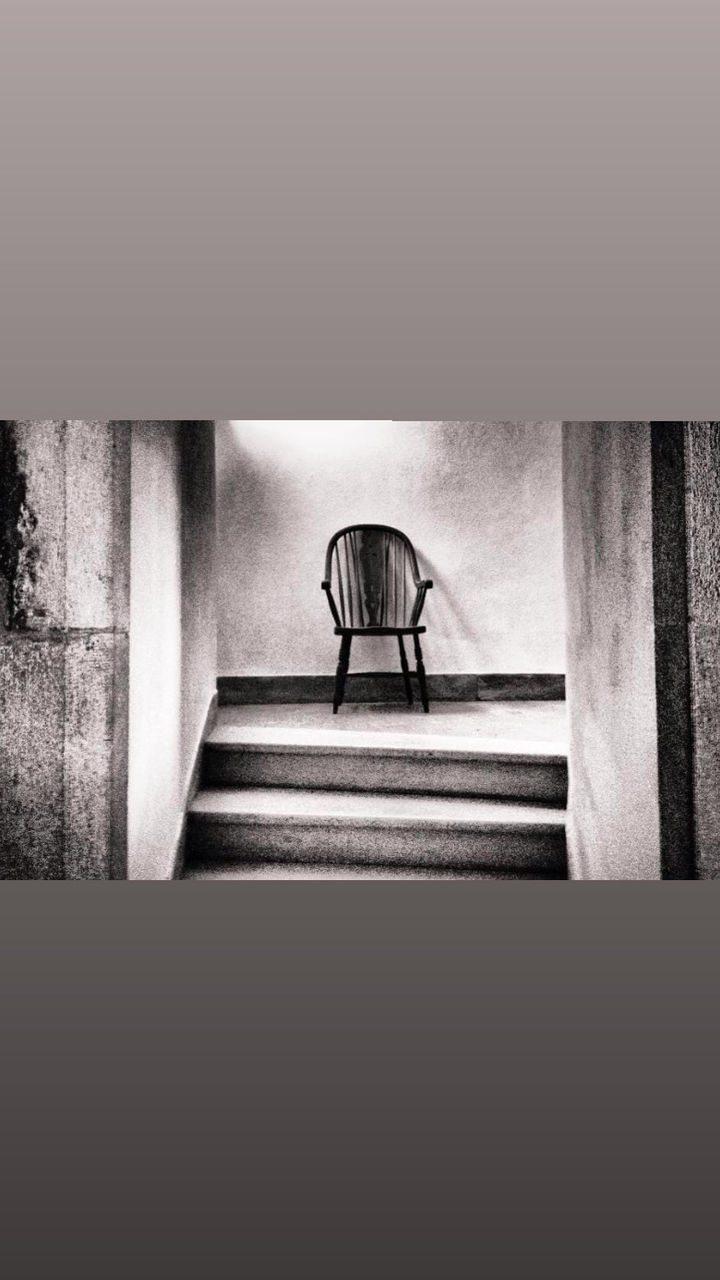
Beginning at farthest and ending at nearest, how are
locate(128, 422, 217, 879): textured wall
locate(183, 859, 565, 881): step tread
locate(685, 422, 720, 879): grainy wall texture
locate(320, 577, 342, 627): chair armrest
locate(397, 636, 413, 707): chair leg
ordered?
locate(397, 636, 413, 707): chair leg, locate(320, 577, 342, 627): chair armrest, locate(183, 859, 565, 881): step tread, locate(128, 422, 217, 879): textured wall, locate(685, 422, 720, 879): grainy wall texture

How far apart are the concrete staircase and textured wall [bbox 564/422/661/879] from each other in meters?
0.18

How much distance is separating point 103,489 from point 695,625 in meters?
1.24

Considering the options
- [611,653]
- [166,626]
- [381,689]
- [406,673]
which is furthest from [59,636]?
[381,689]

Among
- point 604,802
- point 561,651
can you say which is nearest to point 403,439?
point 561,651

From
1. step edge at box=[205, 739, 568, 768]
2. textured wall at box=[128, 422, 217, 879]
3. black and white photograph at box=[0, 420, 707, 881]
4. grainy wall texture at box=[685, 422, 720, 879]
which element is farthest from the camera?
step edge at box=[205, 739, 568, 768]

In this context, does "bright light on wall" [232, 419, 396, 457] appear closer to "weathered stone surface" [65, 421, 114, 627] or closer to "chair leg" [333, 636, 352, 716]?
"chair leg" [333, 636, 352, 716]

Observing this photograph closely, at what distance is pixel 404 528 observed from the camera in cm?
467

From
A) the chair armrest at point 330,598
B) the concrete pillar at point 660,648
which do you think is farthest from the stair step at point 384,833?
the chair armrest at point 330,598

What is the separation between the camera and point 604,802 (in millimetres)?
2258

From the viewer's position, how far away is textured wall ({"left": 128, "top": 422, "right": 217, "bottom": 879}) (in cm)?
223

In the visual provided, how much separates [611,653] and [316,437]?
2753 millimetres

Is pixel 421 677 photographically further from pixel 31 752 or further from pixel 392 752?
pixel 31 752

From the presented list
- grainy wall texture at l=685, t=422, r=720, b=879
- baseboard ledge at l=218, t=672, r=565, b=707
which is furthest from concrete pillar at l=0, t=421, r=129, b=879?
baseboard ledge at l=218, t=672, r=565, b=707

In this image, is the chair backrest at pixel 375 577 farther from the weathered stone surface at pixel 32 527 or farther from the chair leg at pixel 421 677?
the weathered stone surface at pixel 32 527
